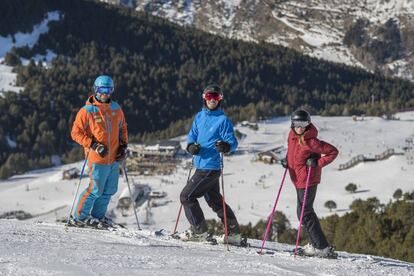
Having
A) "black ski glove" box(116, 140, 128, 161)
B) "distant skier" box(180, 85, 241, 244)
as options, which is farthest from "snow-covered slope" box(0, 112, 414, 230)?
"distant skier" box(180, 85, 241, 244)

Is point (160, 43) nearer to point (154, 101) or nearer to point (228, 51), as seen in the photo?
point (228, 51)

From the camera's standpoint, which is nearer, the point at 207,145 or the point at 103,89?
the point at 207,145

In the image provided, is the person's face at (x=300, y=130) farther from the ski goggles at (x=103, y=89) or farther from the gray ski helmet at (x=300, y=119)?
the ski goggles at (x=103, y=89)

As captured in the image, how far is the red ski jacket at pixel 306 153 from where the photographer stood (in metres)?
7.23

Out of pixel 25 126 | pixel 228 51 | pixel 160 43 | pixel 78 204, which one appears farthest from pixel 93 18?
pixel 78 204

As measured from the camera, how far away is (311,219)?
24.3 ft

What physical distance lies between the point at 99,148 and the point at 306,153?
2200 millimetres

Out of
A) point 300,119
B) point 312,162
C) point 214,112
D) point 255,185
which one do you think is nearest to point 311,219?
point 312,162

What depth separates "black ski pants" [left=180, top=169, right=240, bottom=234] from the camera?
301 inches

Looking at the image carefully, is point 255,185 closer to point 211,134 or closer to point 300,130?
point 211,134

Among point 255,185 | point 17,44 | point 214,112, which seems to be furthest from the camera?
point 17,44

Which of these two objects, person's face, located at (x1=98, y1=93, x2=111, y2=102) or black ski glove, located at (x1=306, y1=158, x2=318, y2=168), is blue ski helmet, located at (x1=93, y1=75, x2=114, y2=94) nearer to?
person's face, located at (x1=98, y1=93, x2=111, y2=102)

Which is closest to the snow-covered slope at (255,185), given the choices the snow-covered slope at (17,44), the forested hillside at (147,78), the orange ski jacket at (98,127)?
the forested hillside at (147,78)

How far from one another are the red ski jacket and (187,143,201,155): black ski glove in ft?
3.09
